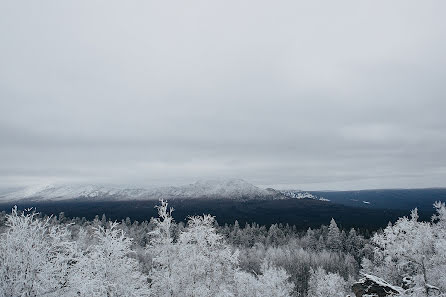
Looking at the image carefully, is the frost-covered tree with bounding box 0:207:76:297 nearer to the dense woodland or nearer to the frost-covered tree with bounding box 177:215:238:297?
the dense woodland

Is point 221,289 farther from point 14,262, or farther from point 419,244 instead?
point 419,244

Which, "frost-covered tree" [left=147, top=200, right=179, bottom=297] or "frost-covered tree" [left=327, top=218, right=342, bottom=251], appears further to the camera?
"frost-covered tree" [left=327, top=218, right=342, bottom=251]

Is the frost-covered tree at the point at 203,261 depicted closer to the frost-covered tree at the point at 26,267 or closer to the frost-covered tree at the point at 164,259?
the frost-covered tree at the point at 164,259

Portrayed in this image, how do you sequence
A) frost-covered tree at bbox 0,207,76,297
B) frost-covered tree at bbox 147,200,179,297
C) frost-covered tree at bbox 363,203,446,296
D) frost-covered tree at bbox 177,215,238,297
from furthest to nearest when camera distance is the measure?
frost-covered tree at bbox 363,203,446,296 → frost-covered tree at bbox 177,215,238,297 → frost-covered tree at bbox 147,200,179,297 → frost-covered tree at bbox 0,207,76,297

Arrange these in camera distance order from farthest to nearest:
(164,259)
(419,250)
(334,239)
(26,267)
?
(334,239) → (419,250) → (164,259) → (26,267)

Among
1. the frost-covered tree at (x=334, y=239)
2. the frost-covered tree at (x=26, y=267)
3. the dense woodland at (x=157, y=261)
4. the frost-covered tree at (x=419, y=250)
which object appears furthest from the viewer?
the frost-covered tree at (x=334, y=239)

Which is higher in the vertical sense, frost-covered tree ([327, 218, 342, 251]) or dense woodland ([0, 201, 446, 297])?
dense woodland ([0, 201, 446, 297])

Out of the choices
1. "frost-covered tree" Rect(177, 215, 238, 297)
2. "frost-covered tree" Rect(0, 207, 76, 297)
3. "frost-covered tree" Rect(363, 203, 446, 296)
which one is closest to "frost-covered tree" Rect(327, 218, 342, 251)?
"frost-covered tree" Rect(363, 203, 446, 296)

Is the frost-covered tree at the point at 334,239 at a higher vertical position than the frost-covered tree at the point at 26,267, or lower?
lower

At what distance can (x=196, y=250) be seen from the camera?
24391mm

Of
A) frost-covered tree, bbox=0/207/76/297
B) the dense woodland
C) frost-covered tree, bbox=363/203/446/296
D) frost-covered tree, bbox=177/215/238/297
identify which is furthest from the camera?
frost-covered tree, bbox=363/203/446/296

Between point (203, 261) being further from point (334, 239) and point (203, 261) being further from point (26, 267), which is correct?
point (334, 239)

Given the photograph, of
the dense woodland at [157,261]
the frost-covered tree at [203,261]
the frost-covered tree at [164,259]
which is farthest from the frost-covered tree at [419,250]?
the frost-covered tree at [164,259]

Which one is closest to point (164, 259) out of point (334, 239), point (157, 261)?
point (157, 261)
